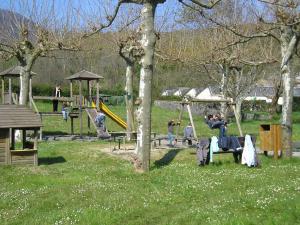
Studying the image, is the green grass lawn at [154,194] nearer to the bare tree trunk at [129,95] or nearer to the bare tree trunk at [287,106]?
the bare tree trunk at [287,106]

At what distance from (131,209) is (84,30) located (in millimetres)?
21061

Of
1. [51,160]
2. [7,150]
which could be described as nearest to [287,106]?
[51,160]

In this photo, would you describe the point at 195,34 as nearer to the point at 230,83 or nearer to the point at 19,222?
Result: the point at 230,83

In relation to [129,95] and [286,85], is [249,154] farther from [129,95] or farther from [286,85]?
[129,95]

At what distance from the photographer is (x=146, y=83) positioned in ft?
55.5

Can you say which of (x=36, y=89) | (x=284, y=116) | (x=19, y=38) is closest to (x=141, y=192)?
(x=284, y=116)

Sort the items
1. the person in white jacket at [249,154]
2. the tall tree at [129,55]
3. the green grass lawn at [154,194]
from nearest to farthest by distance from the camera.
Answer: the green grass lawn at [154,194] → the person in white jacket at [249,154] → the tall tree at [129,55]

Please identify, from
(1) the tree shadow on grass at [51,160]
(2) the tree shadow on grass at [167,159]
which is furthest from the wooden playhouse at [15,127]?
(2) the tree shadow on grass at [167,159]

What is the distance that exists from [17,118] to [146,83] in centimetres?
599

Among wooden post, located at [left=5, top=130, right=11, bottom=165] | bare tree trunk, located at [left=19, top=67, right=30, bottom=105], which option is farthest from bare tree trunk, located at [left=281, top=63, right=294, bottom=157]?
bare tree trunk, located at [left=19, top=67, right=30, bottom=105]

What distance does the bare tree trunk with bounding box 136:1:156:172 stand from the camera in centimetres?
1681

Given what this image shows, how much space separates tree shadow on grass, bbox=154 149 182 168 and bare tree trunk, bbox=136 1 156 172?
1.60 meters

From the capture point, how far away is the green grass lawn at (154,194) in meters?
10.0

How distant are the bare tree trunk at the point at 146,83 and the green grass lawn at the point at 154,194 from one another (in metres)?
0.79
